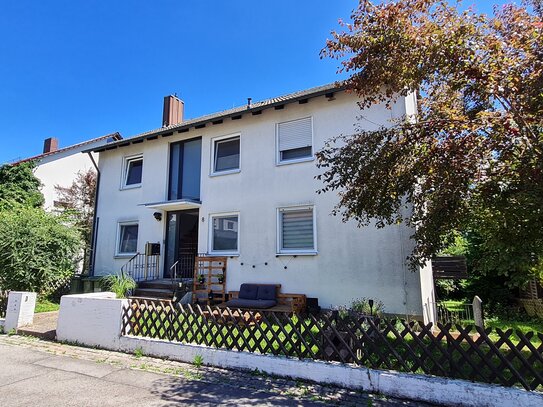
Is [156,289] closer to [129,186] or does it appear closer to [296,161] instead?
[129,186]

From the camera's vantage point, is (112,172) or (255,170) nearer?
(255,170)

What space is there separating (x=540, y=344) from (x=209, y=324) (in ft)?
15.7

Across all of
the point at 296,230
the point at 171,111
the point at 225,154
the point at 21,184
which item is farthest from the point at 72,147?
the point at 296,230

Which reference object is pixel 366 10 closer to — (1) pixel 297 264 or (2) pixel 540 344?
Result: (2) pixel 540 344

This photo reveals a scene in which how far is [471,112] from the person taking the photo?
18.5 ft

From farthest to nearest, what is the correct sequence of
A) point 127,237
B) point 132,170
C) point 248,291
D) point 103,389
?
point 132,170 → point 127,237 → point 248,291 → point 103,389

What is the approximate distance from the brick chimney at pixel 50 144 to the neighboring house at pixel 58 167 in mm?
4019

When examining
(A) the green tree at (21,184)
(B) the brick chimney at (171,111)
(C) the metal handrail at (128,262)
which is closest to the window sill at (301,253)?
(C) the metal handrail at (128,262)

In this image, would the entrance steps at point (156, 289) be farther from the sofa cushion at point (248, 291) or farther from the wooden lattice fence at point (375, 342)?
the wooden lattice fence at point (375, 342)

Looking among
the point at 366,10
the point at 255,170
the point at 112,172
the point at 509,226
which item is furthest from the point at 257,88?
the point at 509,226

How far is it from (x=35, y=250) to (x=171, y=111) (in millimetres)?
9155

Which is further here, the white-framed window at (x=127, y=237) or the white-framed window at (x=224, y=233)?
the white-framed window at (x=127, y=237)

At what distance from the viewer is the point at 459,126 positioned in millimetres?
5215

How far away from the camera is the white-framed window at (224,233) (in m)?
11.8
